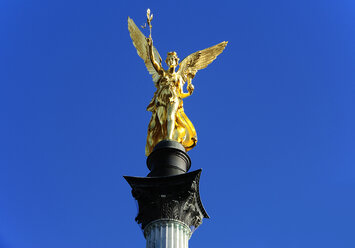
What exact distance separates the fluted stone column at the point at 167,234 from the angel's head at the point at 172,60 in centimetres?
701

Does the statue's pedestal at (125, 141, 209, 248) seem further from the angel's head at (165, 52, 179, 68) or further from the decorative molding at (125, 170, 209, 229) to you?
Answer: the angel's head at (165, 52, 179, 68)

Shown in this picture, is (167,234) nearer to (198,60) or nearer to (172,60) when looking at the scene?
(172,60)

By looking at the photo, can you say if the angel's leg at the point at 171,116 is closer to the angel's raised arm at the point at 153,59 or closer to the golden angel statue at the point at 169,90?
the golden angel statue at the point at 169,90

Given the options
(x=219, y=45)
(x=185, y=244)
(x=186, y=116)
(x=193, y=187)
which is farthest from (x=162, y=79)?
(x=185, y=244)

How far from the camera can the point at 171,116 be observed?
20.6 meters

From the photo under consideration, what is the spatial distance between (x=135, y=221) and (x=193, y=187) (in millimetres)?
1979

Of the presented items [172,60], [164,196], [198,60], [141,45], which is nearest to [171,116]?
[172,60]

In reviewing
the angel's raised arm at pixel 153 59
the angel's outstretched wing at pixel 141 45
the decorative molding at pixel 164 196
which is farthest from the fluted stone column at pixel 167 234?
the angel's outstretched wing at pixel 141 45

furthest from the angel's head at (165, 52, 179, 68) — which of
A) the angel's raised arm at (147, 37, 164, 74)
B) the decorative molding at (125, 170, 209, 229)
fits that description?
the decorative molding at (125, 170, 209, 229)

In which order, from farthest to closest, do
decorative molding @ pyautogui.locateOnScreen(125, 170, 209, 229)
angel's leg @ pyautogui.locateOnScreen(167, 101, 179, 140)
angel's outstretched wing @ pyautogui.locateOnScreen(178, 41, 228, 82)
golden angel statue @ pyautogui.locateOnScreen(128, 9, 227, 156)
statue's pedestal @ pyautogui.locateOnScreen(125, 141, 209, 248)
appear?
1. angel's outstretched wing @ pyautogui.locateOnScreen(178, 41, 228, 82)
2. golden angel statue @ pyautogui.locateOnScreen(128, 9, 227, 156)
3. angel's leg @ pyautogui.locateOnScreen(167, 101, 179, 140)
4. decorative molding @ pyautogui.locateOnScreen(125, 170, 209, 229)
5. statue's pedestal @ pyautogui.locateOnScreen(125, 141, 209, 248)

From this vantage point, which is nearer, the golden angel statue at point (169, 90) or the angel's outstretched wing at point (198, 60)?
the golden angel statue at point (169, 90)

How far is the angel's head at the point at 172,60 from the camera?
22.1 meters

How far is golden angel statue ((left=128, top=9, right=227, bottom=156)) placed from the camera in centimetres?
2058

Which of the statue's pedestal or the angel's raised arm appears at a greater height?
the angel's raised arm
